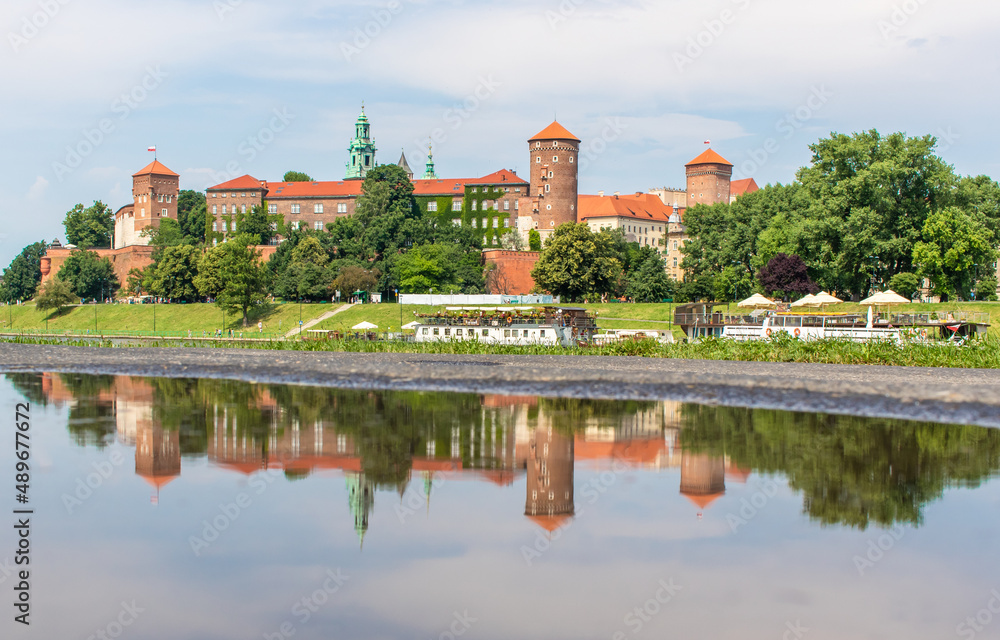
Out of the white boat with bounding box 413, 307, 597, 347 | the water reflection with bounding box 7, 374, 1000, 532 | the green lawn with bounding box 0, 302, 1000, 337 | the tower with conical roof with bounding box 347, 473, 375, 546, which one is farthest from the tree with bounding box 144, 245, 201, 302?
the tower with conical roof with bounding box 347, 473, 375, 546

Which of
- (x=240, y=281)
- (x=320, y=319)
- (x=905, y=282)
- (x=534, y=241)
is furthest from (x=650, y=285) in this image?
(x=240, y=281)

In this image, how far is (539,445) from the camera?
16062 millimetres

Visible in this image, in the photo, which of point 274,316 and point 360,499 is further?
point 274,316

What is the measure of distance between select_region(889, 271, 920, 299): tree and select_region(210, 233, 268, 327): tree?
42.7 m

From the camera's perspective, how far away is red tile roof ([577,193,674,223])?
121m

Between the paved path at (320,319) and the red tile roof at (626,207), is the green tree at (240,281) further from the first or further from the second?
the red tile roof at (626,207)

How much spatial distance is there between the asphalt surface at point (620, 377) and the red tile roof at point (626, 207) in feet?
286

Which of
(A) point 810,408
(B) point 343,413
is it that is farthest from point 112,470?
(A) point 810,408

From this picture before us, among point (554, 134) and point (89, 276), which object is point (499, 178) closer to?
point (554, 134)

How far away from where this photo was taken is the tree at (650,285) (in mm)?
75375

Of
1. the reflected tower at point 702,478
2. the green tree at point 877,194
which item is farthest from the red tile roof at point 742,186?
the reflected tower at point 702,478

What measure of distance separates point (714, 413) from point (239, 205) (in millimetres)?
101811

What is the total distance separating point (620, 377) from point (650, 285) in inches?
1990

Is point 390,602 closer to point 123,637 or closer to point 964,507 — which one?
point 123,637
